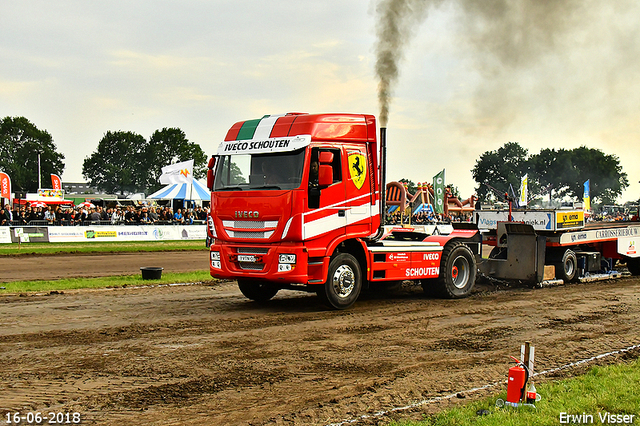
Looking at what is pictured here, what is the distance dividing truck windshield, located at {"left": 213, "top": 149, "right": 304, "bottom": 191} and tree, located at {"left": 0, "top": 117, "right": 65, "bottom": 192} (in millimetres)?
100250

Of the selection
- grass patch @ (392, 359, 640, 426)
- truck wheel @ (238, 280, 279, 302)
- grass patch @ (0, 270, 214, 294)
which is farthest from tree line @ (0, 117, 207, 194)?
grass patch @ (392, 359, 640, 426)

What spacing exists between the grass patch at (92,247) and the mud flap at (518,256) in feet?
54.5

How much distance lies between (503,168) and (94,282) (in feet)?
279

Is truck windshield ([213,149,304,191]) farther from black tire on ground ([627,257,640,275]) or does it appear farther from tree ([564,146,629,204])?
tree ([564,146,629,204])

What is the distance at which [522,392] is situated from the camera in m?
5.15

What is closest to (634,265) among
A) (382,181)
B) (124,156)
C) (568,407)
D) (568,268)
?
(568,268)

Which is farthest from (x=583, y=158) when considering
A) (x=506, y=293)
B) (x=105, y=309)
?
(x=105, y=309)

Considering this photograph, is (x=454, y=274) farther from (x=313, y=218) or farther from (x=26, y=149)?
(x=26, y=149)

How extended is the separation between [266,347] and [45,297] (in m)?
6.68

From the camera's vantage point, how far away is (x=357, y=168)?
10484 mm

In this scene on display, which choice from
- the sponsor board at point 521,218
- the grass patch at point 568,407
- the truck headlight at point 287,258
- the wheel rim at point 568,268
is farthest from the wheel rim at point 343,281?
the wheel rim at point 568,268

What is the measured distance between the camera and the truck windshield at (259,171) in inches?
380

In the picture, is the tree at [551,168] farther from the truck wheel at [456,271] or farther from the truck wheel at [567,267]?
the truck wheel at [456,271]

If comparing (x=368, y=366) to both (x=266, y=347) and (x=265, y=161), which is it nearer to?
(x=266, y=347)
